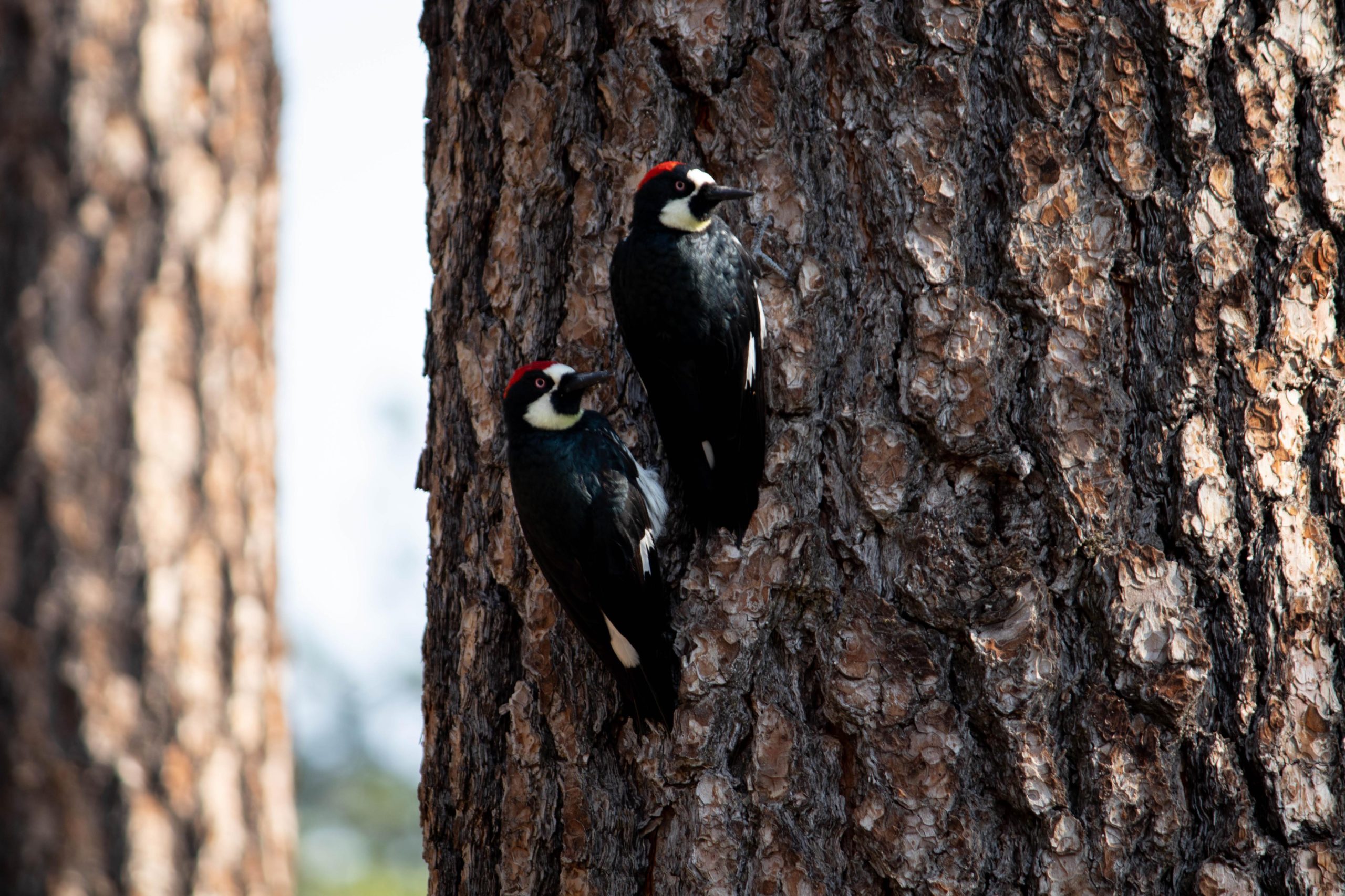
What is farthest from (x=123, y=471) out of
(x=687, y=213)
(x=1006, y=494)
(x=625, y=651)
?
(x=1006, y=494)

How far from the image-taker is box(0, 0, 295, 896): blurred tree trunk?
1.09m

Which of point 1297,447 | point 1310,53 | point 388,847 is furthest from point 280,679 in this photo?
point 388,847

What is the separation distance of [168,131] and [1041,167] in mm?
1387

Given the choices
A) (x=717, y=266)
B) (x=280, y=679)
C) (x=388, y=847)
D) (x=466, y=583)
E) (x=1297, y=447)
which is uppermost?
(x=717, y=266)

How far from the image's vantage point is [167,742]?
112 centimetres

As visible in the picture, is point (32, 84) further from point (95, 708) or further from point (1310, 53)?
point (1310, 53)

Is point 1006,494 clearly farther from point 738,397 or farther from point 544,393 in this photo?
point 544,393

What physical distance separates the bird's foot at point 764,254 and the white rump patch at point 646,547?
600 mm

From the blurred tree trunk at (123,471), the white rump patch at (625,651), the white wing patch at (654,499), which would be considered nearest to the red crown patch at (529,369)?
the white wing patch at (654,499)

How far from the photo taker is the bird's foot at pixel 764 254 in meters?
1.99

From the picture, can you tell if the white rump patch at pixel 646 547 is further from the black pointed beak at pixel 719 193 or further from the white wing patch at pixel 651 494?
the black pointed beak at pixel 719 193

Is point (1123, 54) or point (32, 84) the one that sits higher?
point (1123, 54)

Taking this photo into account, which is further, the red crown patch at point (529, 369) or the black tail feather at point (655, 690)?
the red crown patch at point (529, 369)

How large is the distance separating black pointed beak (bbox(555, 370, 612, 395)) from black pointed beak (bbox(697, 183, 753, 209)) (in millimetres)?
395
